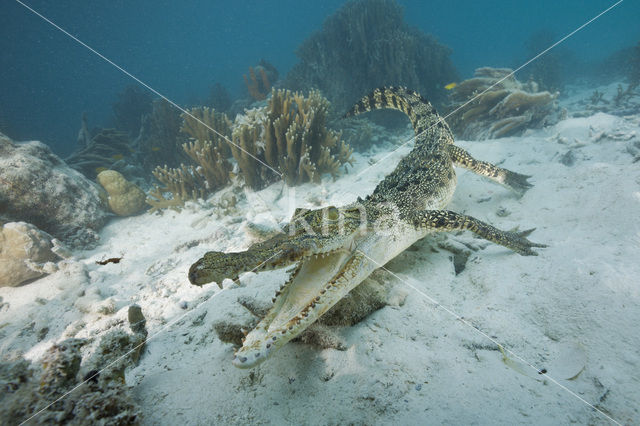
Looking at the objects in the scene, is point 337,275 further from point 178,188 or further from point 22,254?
point 178,188

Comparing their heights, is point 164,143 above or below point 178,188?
above

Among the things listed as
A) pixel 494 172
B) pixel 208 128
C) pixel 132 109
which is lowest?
pixel 494 172

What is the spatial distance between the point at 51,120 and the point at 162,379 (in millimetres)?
54731

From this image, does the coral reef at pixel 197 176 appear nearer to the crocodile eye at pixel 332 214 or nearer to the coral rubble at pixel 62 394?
the crocodile eye at pixel 332 214

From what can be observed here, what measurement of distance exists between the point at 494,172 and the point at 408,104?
2479 millimetres

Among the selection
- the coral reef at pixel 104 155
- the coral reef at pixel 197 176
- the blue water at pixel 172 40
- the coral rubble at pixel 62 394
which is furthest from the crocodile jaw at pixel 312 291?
the blue water at pixel 172 40

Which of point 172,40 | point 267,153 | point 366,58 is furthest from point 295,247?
point 172,40

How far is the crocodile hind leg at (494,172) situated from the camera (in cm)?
423

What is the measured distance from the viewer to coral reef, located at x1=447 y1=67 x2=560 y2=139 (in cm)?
679

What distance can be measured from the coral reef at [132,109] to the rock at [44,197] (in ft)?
38.5

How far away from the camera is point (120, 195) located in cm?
643

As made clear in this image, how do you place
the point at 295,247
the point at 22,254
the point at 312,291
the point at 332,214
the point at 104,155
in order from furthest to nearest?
1. the point at 104,155
2. the point at 22,254
3. the point at 332,214
4. the point at 312,291
5. the point at 295,247

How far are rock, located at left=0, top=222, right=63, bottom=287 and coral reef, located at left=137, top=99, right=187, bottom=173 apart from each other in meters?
5.91

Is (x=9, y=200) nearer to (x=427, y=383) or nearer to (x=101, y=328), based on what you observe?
(x=101, y=328)
